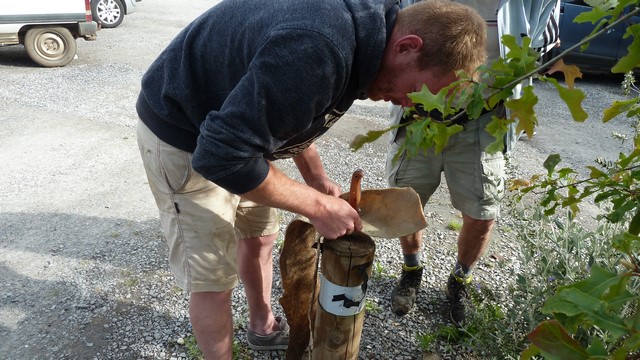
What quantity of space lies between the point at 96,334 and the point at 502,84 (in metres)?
2.55

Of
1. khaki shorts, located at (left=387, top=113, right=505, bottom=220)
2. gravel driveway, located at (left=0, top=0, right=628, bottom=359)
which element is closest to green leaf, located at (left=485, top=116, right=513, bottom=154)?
khaki shorts, located at (left=387, top=113, right=505, bottom=220)

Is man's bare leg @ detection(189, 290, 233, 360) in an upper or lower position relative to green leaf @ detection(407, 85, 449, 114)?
lower

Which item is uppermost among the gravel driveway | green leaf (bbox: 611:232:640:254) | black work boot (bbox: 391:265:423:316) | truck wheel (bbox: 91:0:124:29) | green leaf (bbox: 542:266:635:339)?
green leaf (bbox: 611:232:640:254)

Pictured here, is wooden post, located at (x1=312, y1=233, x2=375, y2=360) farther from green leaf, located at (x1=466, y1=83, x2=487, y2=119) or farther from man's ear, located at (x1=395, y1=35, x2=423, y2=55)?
green leaf, located at (x1=466, y1=83, x2=487, y2=119)

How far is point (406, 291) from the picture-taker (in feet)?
10.6

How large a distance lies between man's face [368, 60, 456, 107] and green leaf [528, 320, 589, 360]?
2.96 ft

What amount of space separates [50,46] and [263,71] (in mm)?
7491

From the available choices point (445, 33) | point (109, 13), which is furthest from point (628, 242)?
point (109, 13)

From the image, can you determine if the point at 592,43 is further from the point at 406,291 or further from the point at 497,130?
the point at 497,130

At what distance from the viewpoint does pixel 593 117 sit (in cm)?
750

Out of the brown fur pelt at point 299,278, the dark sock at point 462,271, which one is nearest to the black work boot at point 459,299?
the dark sock at point 462,271

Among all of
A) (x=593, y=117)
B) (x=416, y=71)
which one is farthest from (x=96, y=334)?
(x=593, y=117)

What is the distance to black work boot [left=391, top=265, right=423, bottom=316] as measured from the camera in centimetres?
318

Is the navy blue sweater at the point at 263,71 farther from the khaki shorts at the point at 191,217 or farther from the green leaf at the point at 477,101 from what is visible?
the green leaf at the point at 477,101
